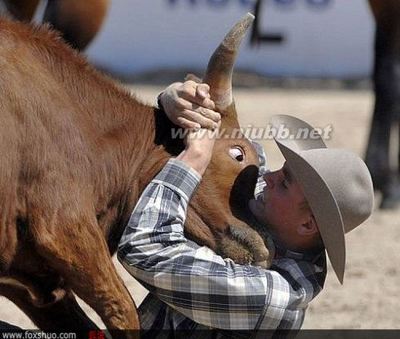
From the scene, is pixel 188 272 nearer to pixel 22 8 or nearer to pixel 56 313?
pixel 56 313

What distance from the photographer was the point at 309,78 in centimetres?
1023

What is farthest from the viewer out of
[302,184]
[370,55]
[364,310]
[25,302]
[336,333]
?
[370,55]

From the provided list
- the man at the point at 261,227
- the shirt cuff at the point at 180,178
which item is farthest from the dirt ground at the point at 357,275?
the shirt cuff at the point at 180,178

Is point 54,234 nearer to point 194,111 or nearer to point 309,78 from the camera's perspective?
point 194,111

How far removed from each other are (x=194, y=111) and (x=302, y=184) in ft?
1.11

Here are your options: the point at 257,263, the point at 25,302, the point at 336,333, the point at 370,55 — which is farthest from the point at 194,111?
the point at 370,55

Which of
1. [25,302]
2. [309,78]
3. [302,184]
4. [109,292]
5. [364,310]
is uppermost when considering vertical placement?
[302,184]

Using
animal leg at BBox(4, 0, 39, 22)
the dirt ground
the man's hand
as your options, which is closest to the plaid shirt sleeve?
the man's hand

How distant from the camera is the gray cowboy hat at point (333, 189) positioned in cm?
324

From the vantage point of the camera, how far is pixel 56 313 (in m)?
3.53

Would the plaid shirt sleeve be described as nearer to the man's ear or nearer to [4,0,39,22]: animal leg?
the man's ear

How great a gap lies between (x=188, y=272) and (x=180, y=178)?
24 cm

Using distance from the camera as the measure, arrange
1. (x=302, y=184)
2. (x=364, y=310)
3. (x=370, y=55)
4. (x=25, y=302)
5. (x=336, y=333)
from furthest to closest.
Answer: (x=370, y=55) → (x=364, y=310) → (x=336, y=333) → (x=25, y=302) → (x=302, y=184)

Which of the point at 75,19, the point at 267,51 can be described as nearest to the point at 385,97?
the point at 75,19
